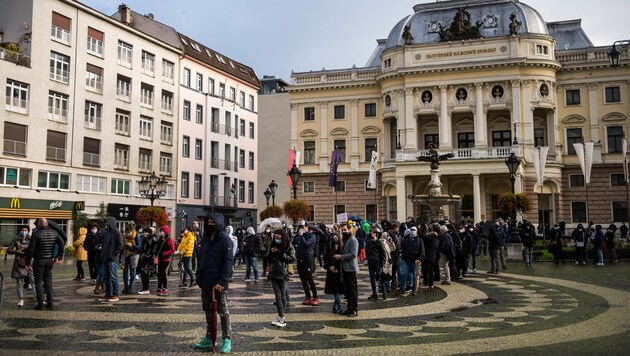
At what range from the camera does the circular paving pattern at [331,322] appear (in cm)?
930

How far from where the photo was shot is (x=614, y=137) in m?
51.6

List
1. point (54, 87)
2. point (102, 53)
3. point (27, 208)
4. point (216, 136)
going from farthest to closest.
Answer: point (216, 136) < point (102, 53) < point (54, 87) < point (27, 208)

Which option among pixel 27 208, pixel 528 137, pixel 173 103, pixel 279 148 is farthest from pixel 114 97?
pixel 528 137

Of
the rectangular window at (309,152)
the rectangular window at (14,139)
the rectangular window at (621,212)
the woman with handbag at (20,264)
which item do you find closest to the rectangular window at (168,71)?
the rectangular window at (309,152)

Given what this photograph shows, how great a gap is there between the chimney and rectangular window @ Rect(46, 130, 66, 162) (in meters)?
16.1

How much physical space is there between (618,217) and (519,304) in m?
42.0

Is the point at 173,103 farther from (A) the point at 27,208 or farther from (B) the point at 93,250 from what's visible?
(B) the point at 93,250

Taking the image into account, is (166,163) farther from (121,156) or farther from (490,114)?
(490,114)

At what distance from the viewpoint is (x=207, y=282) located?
8805 millimetres

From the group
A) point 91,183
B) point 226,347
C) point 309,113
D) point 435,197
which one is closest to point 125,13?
point 91,183

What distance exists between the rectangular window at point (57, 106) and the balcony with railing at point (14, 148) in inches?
127

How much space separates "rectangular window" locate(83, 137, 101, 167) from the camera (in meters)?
44.0

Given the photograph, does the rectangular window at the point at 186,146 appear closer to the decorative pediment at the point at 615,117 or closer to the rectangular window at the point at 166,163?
the rectangular window at the point at 166,163

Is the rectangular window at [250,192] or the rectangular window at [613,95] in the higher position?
the rectangular window at [613,95]
